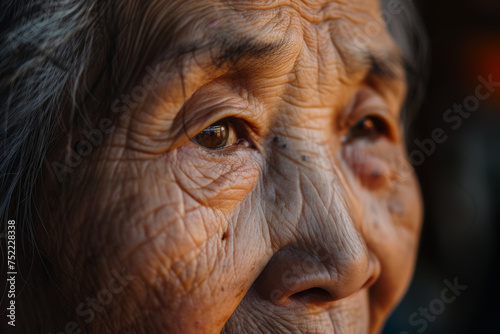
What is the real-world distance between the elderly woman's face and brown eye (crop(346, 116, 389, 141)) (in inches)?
6.8

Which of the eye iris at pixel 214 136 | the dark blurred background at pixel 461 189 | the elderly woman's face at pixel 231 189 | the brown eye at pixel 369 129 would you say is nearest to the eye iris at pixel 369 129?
the brown eye at pixel 369 129

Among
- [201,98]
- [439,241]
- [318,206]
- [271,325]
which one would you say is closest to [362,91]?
[318,206]

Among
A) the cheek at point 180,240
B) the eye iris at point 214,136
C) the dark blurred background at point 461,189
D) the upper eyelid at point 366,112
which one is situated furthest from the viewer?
the dark blurred background at point 461,189

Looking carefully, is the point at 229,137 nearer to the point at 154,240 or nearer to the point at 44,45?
the point at 154,240

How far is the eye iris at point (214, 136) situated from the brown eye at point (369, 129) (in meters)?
0.41

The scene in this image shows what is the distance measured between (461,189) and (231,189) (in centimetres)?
168

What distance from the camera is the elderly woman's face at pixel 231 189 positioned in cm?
92

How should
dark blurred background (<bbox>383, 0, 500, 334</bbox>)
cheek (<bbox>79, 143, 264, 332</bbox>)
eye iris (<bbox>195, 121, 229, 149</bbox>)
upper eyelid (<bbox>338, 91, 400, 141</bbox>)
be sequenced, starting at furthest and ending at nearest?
dark blurred background (<bbox>383, 0, 500, 334</bbox>)
upper eyelid (<bbox>338, 91, 400, 141</bbox>)
eye iris (<bbox>195, 121, 229, 149</bbox>)
cheek (<bbox>79, 143, 264, 332</bbox>)

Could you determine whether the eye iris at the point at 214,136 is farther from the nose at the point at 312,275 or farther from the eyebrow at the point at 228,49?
the nose at the point at 312,275

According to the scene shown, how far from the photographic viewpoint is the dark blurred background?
7.75ft

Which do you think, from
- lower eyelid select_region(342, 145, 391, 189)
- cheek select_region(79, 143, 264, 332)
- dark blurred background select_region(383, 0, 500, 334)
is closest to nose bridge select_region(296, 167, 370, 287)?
cheek select_region(79, 143, 264, 332)

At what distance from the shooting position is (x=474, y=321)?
2.40m

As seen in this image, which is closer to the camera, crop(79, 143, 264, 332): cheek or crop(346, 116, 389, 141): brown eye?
crop(79, 143, 264, 332): cheek

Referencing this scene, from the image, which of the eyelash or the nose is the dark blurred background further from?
the nose
